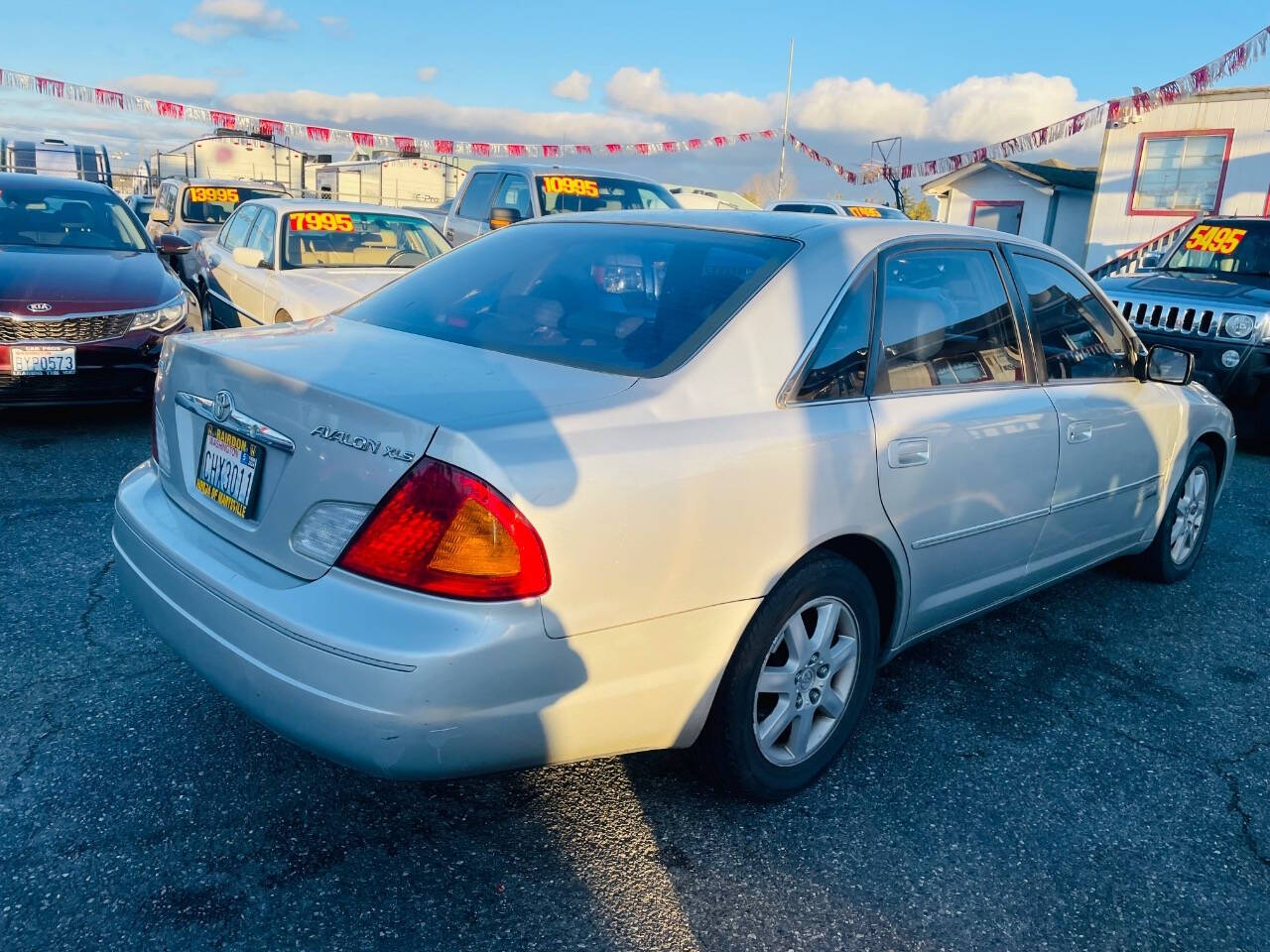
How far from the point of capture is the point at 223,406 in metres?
2.37

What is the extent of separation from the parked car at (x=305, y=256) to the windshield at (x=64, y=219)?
81 centimetres

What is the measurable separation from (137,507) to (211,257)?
681 cm

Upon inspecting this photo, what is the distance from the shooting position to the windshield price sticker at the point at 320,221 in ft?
24.4

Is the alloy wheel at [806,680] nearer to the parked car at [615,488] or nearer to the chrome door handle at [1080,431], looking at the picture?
the parked car at [615,488]

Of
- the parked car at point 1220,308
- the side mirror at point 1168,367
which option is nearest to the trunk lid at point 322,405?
the side mirror at point 1168,367

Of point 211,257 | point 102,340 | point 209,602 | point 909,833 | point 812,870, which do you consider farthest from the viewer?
point 211,257

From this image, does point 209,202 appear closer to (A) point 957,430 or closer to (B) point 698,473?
(A) point 957,430

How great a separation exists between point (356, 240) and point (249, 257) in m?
0.81

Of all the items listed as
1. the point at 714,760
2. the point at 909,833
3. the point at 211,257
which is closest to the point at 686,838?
the point at 714,760

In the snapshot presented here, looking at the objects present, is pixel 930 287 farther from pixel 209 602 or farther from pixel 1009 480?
pixel 209 602

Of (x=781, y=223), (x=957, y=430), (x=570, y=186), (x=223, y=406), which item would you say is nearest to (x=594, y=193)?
(x=570, y=186)

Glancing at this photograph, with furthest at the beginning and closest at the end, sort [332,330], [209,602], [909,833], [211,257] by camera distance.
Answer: [211,257] → [332,330] → [909,833] → [209,602]

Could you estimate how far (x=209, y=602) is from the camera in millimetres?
2227

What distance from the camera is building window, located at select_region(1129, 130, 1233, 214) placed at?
18844 mm
